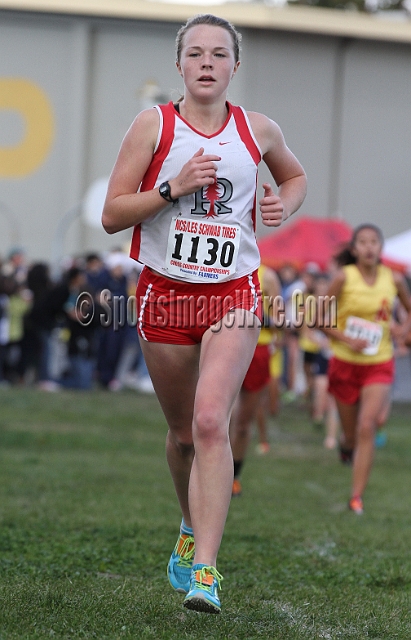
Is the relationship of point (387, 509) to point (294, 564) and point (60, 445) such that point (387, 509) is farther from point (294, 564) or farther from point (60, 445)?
point (60, 445)

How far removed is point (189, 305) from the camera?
4.45 metres

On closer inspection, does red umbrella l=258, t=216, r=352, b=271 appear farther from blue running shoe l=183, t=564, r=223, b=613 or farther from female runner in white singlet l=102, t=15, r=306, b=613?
blue running shoe l=183, t=564, r=223, b=613

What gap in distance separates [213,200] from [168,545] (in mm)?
2595

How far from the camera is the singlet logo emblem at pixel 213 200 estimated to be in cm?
436

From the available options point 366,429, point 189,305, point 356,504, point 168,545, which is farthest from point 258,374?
point 189,305

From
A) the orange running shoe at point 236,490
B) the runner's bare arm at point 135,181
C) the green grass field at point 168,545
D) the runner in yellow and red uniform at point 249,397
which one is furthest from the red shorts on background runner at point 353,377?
→ the runner's bare arm at point 135,181

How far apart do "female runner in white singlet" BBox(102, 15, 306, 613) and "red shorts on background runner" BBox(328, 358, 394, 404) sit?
12.5 ft

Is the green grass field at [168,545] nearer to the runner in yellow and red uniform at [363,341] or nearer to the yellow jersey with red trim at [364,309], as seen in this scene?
the runner in yellow and red uniform at [363,341]

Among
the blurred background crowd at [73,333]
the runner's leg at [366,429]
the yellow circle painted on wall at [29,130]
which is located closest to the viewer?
the runner's leg at [366,429]

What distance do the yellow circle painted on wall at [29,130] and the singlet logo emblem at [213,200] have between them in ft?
93.1

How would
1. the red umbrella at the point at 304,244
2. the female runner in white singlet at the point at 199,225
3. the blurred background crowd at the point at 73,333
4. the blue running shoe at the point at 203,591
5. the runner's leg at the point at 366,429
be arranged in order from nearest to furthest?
the blue running shoe at the point at 203,591 < the female runner in white singlet at the point at 199,225 < the runner's leg at the point at 366,429 < the blurred background crowd at the point at 73,333 < the red umbrella at the point at 304,244

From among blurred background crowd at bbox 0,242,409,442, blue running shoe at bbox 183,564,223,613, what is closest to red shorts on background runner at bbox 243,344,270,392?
blue running shoe at bbox 183,564,223,613

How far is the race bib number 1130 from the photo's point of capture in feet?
14.4

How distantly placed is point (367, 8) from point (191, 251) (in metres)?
41.9
